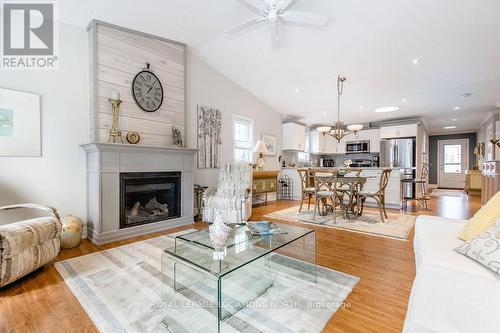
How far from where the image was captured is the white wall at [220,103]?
4.45 m

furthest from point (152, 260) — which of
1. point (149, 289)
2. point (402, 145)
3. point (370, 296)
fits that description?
point (402, 145)

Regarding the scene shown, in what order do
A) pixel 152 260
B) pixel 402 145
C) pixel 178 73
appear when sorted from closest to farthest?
pixel 152 260, pixel 178 73, pixel 402 145

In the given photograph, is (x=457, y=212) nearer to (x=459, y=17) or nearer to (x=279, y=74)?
(x=459, y=17)

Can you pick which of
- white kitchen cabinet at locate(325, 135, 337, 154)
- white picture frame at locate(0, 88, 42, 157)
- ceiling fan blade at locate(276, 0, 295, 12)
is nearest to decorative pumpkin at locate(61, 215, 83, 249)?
white picture frame at locate(0, 88, 42, 157)

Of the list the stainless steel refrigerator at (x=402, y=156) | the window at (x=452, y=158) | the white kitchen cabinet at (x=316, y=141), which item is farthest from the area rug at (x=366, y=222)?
the window at (x=452, y=158)

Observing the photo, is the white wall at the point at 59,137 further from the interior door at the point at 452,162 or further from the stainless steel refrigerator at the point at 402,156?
the interior door at the point at 452,162

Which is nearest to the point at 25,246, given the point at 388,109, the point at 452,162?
the point at 388,109

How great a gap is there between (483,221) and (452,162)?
1156 cm

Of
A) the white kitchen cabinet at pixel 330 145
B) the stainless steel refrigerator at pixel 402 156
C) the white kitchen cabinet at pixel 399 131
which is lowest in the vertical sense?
the stainless steel refrigerator at pixel 402 156

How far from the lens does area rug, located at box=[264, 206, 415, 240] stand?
342cm

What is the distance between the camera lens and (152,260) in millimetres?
2443

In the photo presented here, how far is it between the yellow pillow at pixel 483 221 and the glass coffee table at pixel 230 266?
113 cm

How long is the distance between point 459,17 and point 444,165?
9.94m

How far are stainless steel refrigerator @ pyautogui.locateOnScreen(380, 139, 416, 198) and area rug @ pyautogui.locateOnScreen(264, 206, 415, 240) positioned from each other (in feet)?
8.50
